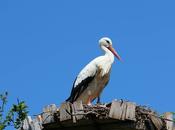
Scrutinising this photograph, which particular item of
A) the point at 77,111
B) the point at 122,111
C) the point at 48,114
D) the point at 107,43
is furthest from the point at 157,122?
the point at 107,43

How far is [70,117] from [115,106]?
0.46 metres

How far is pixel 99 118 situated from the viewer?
5148 mm

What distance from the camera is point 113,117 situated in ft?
16.0

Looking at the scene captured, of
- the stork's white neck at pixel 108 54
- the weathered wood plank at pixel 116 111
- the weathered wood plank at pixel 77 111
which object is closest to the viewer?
the weathered wood plank at pixel 116 111

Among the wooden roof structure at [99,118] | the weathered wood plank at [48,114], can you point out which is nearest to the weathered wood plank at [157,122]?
the wooden roof structure at [99,118]

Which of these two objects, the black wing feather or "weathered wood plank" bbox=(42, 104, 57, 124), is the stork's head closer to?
the black wing feather

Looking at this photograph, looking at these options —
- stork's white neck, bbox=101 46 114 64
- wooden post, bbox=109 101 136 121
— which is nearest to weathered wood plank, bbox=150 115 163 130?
wooden post, bbox=109 101 136 121

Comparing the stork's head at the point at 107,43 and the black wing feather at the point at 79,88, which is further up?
the stork's head at the point at 107,43

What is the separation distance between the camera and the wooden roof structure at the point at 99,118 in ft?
16.1

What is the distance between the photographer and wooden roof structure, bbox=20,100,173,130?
16.1 ft

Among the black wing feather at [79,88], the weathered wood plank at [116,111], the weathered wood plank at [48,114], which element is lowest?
the weathered wood plank at [116,111]

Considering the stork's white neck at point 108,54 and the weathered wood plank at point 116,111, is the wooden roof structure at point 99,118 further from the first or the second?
the stork's white neck at point 108,54

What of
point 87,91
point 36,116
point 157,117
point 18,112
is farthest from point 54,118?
point 87,91

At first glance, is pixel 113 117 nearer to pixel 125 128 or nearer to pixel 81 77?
pixel 125 128
